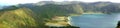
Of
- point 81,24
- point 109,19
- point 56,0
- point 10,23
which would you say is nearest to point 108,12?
point 109,19

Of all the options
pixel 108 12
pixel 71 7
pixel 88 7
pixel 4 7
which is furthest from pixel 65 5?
pixel 4 7

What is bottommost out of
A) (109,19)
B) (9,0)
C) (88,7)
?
(109,19)

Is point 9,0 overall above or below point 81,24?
above

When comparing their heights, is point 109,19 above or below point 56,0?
below

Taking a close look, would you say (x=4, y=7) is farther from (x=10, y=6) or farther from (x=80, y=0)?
(x=80, y=0)

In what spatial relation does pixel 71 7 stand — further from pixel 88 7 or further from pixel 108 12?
pixel 108 12

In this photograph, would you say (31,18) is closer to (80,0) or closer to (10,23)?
(10,23)
